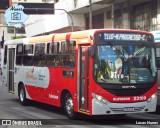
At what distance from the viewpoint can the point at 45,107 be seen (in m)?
18.1

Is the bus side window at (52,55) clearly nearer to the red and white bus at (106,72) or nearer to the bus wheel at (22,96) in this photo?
the red and white bus at (106,72)

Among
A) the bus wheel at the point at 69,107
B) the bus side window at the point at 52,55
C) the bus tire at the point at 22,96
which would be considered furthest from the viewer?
the bus tire at the point at 22,96

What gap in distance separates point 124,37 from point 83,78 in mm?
1711

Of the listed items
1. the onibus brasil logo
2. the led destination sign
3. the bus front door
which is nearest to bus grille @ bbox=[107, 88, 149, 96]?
the led destination sign

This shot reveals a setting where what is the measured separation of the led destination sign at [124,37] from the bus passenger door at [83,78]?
63cm

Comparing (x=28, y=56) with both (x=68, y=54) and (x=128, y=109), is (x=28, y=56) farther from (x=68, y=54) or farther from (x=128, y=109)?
(x=128, y=109)

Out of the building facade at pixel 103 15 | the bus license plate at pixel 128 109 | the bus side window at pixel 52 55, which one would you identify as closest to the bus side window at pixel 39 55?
the bus side window at pixel 52 55

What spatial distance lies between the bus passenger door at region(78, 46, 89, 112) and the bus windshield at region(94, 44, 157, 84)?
1.54 ft

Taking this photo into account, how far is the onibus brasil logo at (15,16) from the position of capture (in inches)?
1441

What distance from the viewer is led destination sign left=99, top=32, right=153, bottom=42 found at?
1298 cm

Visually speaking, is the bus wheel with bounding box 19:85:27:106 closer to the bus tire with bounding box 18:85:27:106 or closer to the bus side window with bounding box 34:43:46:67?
the bus tire with bounding box 18:85:27:106

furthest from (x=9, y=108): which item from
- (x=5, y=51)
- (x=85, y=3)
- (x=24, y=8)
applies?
(x=24, y=8)

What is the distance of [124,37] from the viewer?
13.2 m

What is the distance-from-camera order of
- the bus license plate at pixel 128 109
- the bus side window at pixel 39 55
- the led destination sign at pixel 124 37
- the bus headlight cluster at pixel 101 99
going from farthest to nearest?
the bus side window at pixel 39 55, the led destination sign at pixel 124 37, the bus license plate at pixel 128 109, the bus headlight cluster at pixel 101 99
